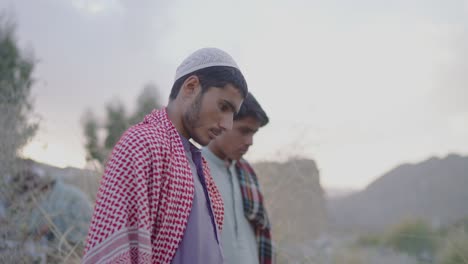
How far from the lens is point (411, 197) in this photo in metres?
18.4

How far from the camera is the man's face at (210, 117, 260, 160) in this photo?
2305 mm

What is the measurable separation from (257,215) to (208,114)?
3.88 ft

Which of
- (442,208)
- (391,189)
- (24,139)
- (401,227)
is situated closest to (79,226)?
(24,139)

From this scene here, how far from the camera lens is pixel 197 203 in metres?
1.29

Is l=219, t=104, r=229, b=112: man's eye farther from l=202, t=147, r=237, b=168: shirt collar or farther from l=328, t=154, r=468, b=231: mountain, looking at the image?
l=328, t=154, r=468, b=231: mountain

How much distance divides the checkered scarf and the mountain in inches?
525

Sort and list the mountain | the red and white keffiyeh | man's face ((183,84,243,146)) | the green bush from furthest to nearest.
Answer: the mountain → the green bush → man's face ((183,84,243,146)) → the red and white keffiyeh

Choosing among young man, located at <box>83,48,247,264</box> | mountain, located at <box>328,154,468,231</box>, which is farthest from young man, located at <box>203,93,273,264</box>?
mountain, located at <box>328,154,468,231</box>

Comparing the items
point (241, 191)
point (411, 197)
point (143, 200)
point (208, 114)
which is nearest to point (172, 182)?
point (143, 200)

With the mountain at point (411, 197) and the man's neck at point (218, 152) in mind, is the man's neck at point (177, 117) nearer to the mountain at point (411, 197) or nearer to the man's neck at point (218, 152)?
the man's neck at point (218, 152)

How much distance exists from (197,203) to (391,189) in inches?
778

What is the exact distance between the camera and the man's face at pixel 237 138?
230 cm

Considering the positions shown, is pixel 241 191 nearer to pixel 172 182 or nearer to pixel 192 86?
pixel 192 86

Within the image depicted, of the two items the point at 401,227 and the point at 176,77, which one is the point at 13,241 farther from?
the point at 401,227
